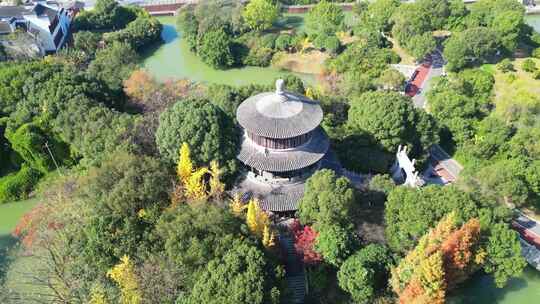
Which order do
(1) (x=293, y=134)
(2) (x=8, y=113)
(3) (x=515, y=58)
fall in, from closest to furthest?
(1) (x=293, y=134), (2) (x=8, y=113), (3) (x=515, y=58)

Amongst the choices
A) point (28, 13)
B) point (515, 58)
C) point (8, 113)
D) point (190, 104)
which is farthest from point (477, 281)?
point (28, 13)

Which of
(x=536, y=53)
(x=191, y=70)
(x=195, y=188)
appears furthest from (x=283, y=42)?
(x=195, y=188)

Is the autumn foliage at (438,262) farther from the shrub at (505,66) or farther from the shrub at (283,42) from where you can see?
the shrub at (283,42)

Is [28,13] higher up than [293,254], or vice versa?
[28,13]

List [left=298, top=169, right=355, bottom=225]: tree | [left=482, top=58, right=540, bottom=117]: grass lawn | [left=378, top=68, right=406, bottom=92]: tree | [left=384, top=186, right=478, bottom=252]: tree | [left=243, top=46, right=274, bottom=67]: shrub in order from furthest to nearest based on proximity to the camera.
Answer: [left=243, top=46, right=274, bottom=67]: shrub < [left=378, top=68, right=406, bottom=92]: tree < [left=482, top=58, right=540, bottom=117]: grass lawn < [left=384, top=186, right=478, bottom=252]: tree < [left=298, top=169, right=355, bottom=225]: tree

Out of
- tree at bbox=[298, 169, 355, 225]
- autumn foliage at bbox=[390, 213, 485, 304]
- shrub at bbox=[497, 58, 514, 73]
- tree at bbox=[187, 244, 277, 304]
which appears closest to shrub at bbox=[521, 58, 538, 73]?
shrub at bbox=[497, 58, 514, 73]

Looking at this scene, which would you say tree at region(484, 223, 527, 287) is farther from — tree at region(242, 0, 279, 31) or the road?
tree at region(242, 0, 279, 31)

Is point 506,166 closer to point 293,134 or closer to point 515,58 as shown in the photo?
point 293,134

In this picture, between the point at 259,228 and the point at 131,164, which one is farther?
the point at 131,164
